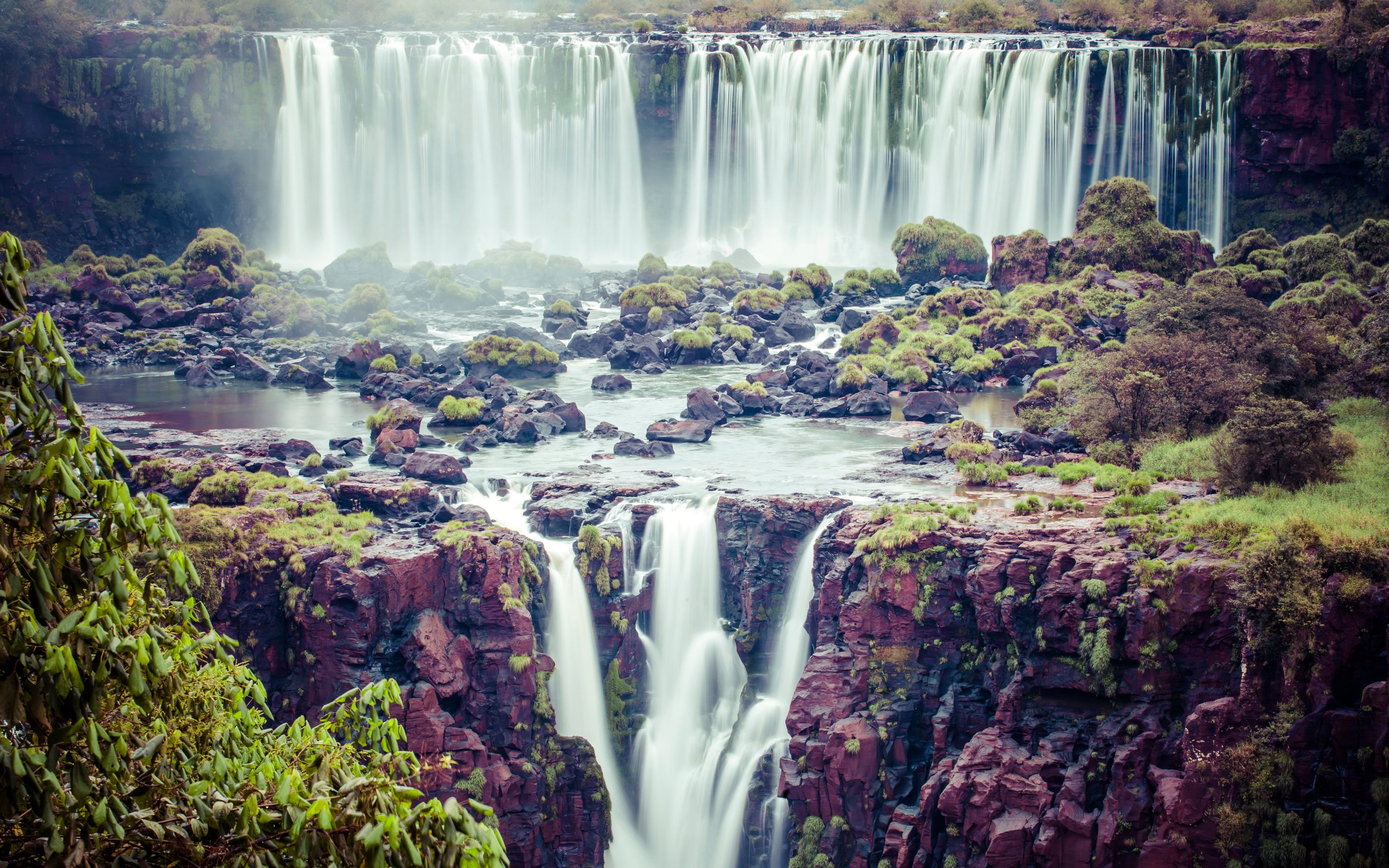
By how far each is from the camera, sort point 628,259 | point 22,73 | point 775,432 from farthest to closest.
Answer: point 628,259 → point 22,73 → point 775,432

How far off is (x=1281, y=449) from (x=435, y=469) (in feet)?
54.2

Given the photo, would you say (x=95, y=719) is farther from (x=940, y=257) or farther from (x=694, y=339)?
(x=940, y=257)

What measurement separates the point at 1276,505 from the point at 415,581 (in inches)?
561

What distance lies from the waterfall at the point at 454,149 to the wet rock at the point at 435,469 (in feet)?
119

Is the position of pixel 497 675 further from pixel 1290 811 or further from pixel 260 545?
pixel 1290 811

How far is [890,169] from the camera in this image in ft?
187

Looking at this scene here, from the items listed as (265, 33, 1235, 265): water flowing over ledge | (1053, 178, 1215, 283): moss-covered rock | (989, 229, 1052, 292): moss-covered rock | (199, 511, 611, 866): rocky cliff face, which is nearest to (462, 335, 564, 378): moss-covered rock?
(199, 511, 611, 866): rocky cliff face

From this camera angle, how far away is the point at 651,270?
1996 inches

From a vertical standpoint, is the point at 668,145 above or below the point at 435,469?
above

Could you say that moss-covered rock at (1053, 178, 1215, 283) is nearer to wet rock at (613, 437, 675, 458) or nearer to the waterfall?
wet rock at (613, 437, 675, 458)

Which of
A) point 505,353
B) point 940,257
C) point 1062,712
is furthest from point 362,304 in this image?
point 1062,712

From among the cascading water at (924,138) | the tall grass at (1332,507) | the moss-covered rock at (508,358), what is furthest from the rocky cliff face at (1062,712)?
the cascading water at (924,138)

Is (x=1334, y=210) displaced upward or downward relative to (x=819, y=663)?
upward

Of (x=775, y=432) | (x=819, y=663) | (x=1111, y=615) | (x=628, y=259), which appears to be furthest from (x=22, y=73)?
(x=1111, y=615)
